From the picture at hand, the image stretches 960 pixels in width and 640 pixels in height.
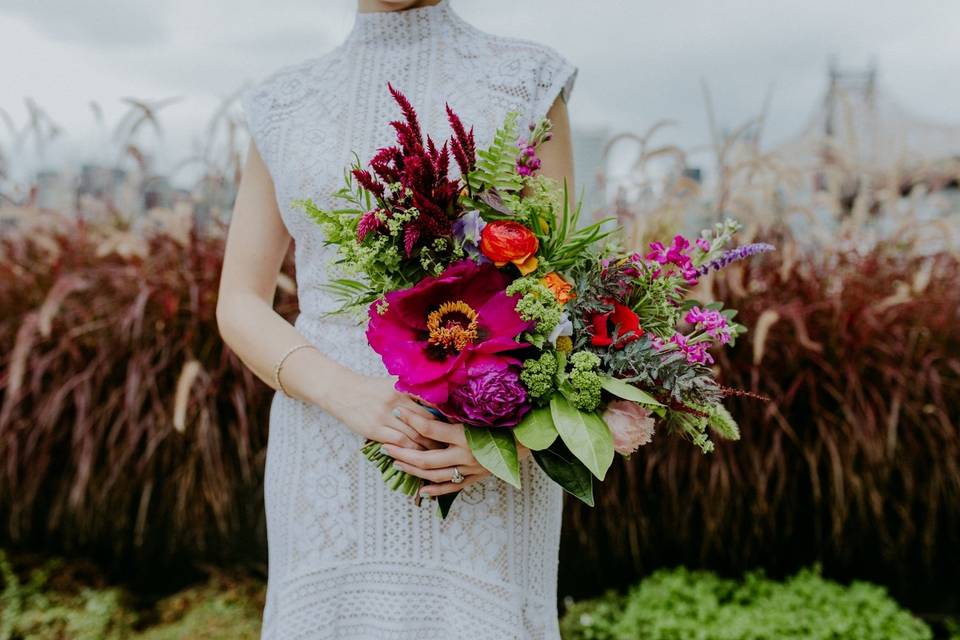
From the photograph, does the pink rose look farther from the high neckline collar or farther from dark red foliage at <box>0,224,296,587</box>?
dark red foliage at <box>0,224,296,587</box>

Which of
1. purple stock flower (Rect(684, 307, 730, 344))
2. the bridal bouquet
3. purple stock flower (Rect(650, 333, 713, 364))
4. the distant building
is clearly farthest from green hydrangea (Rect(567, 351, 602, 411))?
the distant building

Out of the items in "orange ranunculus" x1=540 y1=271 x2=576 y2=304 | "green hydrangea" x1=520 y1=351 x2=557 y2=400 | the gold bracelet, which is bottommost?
the gold bracelet

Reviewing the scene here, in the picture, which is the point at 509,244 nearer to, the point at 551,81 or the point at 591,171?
the point at 551,81

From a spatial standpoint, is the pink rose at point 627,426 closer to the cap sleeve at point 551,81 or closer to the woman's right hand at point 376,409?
the woman's right hand at point 376,409

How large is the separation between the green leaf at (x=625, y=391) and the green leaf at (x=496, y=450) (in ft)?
0.51

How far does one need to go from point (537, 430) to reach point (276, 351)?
0.59 m

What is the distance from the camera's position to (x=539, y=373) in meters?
0.98

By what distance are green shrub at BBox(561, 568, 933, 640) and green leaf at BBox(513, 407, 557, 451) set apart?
6.53ft

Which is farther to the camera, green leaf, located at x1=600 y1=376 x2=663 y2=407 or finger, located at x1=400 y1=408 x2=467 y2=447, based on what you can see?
finger, located at x1=400 y1=408 x2=467 y2=447

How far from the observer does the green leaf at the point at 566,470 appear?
3.36 ft

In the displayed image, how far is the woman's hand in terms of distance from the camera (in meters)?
1.13

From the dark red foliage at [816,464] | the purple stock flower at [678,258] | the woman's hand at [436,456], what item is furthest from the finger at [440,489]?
the dark red foliage at [816,464]

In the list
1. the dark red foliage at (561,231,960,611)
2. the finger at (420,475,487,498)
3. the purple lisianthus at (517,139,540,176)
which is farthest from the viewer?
the dark red foliage at (561,231,960,611)

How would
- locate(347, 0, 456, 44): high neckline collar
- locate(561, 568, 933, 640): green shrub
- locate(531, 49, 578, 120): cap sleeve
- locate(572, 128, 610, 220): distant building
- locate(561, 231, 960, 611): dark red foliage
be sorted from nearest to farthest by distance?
1. locate(531, 49, 578, 120): cap sleeve
2. locate(347, 0, 456, 44): high neckline collar
3. locate(561, 568, 933, 640): green shrub
4. locate(561, 231, 960, 611): dark red foliage
5. locate(572, 128, 610, 220): distant building
